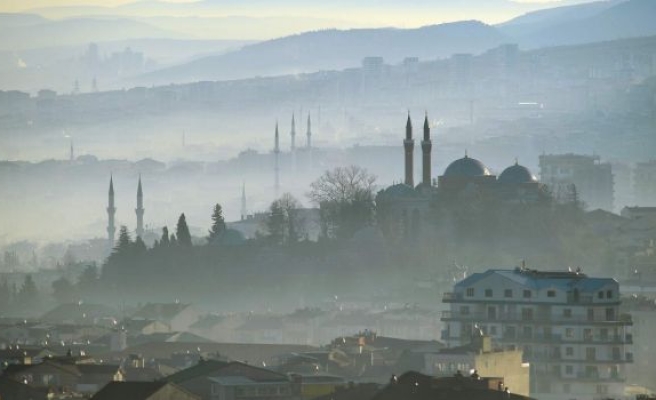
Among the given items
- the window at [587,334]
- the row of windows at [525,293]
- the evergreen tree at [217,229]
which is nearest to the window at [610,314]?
the row of windows at [525,293]

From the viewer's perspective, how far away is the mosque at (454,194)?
170875mm

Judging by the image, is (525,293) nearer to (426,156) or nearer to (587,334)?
(587,334)

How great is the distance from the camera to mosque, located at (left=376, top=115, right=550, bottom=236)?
17088 centimetres

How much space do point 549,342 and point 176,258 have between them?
66802mm

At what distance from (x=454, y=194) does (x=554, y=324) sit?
6830cm

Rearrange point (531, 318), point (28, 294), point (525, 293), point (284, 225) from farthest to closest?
point (284, 225) < point (28, 294) < point (525, 293) < point (531, 318)

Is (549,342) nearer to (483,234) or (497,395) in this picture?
(497,395)

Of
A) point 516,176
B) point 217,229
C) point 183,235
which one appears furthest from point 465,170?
point 183,235

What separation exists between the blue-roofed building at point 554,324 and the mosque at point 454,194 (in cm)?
6101

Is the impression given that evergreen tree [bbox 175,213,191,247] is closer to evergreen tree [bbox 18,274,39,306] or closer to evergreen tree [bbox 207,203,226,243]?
evergreen tree [bbox 207,203,226,243]

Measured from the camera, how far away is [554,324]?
342 feet

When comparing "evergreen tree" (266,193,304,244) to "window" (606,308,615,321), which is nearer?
"window" (606,308,615,321)

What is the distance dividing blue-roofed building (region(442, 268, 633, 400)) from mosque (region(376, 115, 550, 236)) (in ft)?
200

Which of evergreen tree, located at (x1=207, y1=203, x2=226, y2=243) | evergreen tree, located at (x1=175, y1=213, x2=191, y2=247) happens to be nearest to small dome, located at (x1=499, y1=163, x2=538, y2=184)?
evergreen tree, located at (x1=207, y1=203, x2=226, y2=243)
